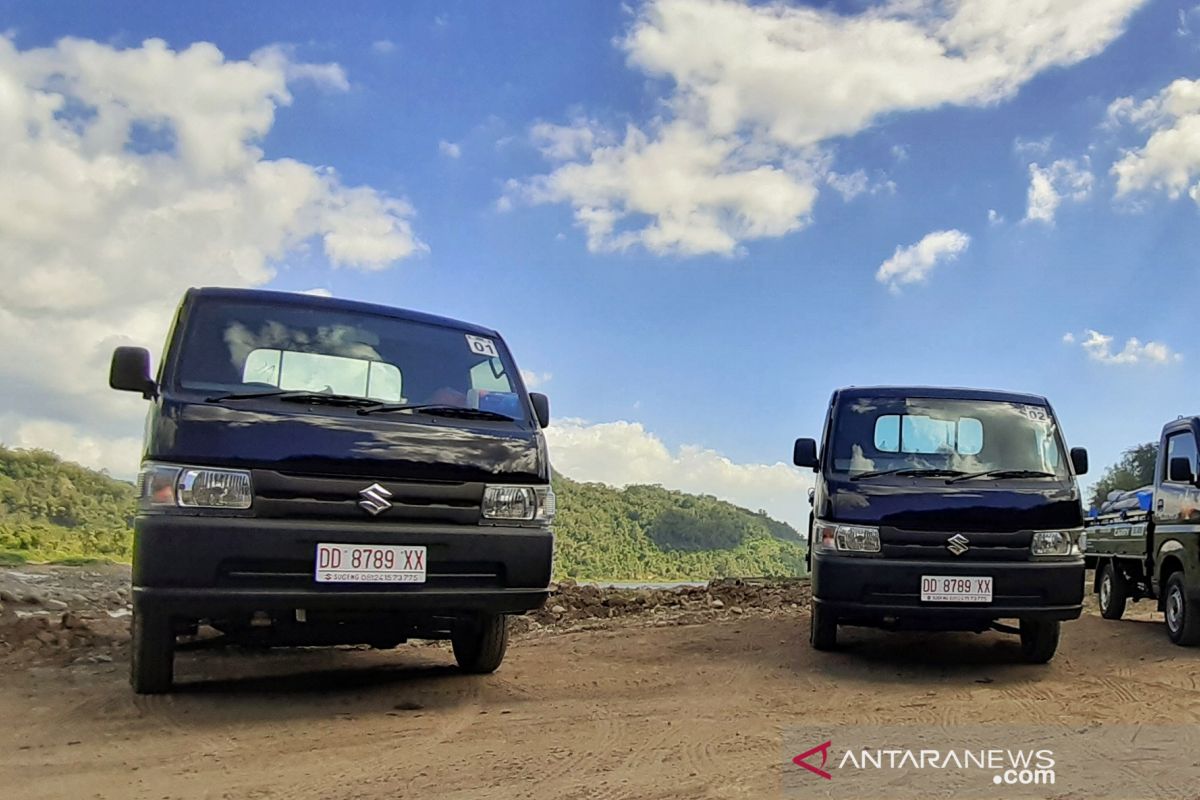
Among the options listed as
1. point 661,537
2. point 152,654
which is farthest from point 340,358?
point 661,537

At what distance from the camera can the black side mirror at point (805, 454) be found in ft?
25.0

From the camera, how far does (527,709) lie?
530 centimetres

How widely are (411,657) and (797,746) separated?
3.76 m

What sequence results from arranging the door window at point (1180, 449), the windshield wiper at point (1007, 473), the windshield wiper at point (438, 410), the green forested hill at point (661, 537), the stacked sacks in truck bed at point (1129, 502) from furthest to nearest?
the green forested hill at point (661, 537) → the stacked sacks in truck bed at point (1129, 502) → the door window at point (1180, 449) → the windshield wiper at point (1007, 473) → the windshield wiper at point (438, 410)

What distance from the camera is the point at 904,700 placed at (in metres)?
5.80

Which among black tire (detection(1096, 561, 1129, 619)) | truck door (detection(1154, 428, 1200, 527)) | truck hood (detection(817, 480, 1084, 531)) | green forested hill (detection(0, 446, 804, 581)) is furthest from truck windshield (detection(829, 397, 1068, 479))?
green forested hill (detection(0, 446, 804, 581))

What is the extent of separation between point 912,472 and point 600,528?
3269cm

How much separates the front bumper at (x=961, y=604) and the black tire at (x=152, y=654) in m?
4.19

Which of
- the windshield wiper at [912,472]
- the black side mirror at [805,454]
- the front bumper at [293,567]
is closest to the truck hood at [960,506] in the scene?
the windshield wiper at [912,472]

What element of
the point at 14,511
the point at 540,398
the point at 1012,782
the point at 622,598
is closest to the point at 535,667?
the point at 540,398

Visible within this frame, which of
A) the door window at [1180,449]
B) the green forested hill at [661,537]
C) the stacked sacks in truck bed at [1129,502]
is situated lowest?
the green forested hill at [661,537]

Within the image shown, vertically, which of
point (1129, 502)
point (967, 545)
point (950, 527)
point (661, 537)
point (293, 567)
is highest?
point (1129, 502)
